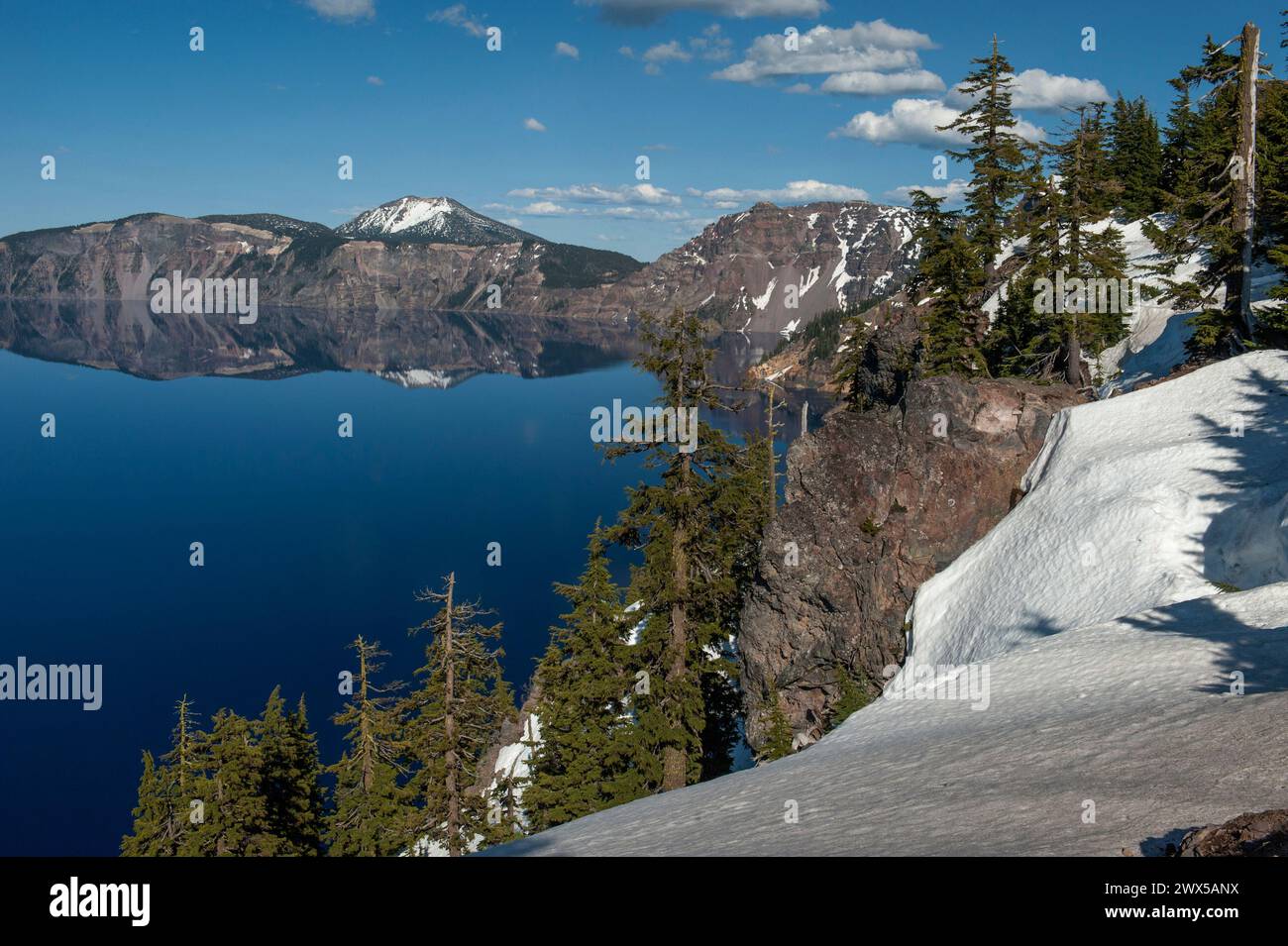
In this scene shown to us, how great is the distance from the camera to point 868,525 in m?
28.5

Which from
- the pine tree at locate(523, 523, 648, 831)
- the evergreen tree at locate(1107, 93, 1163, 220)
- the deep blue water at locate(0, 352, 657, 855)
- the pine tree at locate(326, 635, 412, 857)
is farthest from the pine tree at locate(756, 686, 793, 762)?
the evergreen tree at locate(1107, 93, 1163, 220)

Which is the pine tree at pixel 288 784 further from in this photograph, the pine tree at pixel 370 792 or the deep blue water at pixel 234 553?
the deep blue water at pixel 234 553

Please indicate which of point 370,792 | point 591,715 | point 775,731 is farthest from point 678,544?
point 370,792

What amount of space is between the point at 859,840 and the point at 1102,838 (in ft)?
9.34

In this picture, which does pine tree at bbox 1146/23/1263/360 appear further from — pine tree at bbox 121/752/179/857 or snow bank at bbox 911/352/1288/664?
pine tree at bbox 121/752/179/857

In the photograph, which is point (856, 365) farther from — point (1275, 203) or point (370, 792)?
point (370, 792)

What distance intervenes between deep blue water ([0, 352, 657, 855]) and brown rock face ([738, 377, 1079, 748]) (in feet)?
100

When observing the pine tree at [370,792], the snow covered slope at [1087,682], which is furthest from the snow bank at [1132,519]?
the pine tree at [370,792]

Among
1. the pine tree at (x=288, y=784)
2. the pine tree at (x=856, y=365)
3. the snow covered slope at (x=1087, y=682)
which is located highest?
the pine tree at (x=856, y=365)

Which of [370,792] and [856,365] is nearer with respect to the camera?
[370,792]

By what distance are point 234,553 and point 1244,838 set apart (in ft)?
270

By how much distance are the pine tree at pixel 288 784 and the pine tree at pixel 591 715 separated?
10.2 meters

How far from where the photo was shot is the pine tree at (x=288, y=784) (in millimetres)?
32500

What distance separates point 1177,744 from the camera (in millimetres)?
11281
